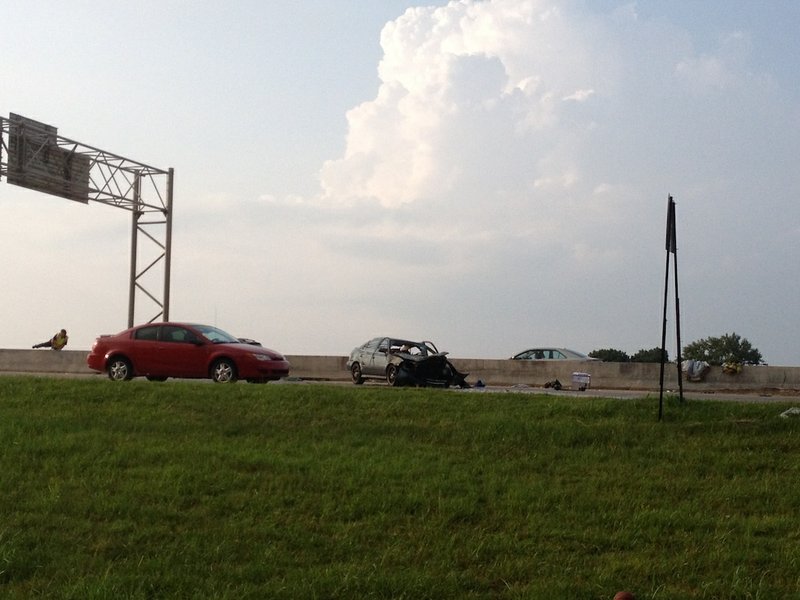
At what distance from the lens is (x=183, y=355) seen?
23062 millimetres

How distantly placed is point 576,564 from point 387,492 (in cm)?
249

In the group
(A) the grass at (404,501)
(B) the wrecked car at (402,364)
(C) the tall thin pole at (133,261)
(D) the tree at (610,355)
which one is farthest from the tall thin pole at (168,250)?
(D) the tree at (610,355)

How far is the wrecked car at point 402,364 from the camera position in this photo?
24250 millimetres

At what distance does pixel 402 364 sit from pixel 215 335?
436 centimetres

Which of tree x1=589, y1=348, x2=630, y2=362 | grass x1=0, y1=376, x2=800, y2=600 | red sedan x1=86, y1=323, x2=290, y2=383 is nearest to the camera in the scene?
grass x1=0, y1=376, x2=800, y2=600

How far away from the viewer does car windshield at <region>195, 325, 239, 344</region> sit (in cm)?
2325

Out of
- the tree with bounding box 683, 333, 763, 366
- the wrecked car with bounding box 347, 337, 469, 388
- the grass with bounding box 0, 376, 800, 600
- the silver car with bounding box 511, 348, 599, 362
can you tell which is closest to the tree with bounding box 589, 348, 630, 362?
the tree with bounding box 683, 333, 763, 366

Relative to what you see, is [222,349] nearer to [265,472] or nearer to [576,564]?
[265,472]

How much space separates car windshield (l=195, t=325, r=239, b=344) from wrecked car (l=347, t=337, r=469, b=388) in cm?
392

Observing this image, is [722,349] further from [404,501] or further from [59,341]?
[404,501]

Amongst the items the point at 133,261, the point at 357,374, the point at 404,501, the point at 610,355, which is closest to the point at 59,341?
the point at 133,261

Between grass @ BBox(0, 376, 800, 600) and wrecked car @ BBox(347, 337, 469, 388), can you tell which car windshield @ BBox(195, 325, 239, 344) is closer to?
wrecked car @ BBox(347, 337, 469, 388)

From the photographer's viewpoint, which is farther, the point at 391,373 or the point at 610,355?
the point at 610,355

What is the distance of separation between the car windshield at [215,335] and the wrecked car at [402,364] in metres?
3.92
